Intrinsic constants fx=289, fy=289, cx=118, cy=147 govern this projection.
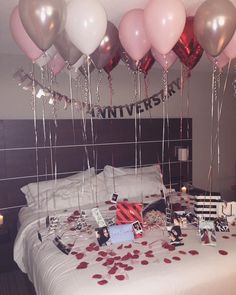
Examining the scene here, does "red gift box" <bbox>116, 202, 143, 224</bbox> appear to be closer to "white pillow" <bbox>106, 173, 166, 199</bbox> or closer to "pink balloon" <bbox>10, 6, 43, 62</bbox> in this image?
"white pillow" <bbox>106, 173, 166, 199</bbox>

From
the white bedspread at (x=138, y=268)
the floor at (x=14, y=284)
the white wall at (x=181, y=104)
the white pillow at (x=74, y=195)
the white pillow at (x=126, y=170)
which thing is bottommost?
the floor at (x=14, y=284)

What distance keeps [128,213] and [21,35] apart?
1502 millimetres

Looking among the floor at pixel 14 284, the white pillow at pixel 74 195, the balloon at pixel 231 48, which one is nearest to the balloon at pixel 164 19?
the balloon at pixel 231 48

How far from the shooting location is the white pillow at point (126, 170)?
328 centimetres

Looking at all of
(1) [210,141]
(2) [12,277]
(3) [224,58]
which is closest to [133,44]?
(3) [224,58]

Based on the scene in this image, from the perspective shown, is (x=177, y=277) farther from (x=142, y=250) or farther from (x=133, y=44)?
(x=133, y=44)

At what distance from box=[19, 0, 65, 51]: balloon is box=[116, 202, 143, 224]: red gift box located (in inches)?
55.7

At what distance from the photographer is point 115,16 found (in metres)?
2.09

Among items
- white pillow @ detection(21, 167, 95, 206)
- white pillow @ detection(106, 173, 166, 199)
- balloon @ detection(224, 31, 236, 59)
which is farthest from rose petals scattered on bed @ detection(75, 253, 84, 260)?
balloon @ detection(224, 31, 236, 59)

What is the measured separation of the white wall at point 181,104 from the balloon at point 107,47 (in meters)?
1.22

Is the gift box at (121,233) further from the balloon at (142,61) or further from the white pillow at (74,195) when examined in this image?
the balloon at (142,61)

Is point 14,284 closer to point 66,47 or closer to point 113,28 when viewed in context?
point 66,47

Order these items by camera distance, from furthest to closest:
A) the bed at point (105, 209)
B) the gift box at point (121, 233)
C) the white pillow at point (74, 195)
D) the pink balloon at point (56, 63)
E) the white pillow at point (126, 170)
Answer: the white pillow at point (126, 170) < the white pillow at point (74, 195) < the pink balloon at point (56, 63) < the gift box at point (121, 233) < the bed at point (105, 209)

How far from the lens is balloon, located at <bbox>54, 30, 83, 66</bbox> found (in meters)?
1.78
